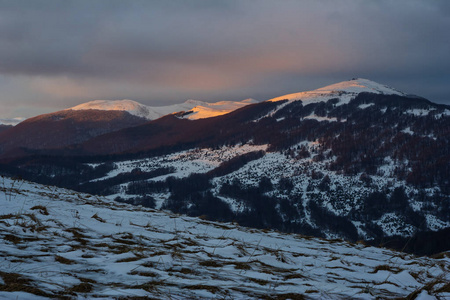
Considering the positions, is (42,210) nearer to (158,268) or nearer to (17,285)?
(158,268)

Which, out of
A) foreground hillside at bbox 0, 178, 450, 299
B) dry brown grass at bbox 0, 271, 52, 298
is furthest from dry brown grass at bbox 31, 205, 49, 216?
dry brown grass at bbox 0, 271, 52, 298

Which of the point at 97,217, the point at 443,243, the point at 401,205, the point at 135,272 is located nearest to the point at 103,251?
the point at 135,272

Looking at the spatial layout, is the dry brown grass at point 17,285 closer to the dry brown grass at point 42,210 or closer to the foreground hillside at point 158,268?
the foreground hillside at point 158,268

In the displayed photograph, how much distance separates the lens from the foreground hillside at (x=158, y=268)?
520 centimetres

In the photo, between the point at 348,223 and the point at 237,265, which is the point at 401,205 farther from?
the point at 237,265

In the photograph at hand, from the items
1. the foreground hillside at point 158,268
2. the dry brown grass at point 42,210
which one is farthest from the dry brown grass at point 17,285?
the dry brown grass at point 42,210

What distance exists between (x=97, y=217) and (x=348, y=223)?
182459mm

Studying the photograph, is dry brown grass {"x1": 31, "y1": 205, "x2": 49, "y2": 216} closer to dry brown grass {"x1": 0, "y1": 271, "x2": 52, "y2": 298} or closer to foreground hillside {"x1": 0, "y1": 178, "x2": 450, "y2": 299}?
foreground hillside {"x1": 0, "y1": 178, "x2": 450, "y2": 299}

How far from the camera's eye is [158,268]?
6414mm

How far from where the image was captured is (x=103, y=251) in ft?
24.0

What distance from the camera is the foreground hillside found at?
5.20 meters

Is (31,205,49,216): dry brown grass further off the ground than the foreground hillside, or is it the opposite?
(31,205,49,216): dry brown grass

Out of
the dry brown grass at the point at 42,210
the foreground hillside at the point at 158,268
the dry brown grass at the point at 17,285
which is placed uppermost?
the dry brown grass at the point at 42,210

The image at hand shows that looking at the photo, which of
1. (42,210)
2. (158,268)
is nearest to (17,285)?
(158,268)
